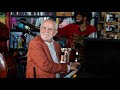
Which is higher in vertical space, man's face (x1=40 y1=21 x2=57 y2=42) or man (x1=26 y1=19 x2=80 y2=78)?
man's face (x1=40 y1=21 x2=57 y2=42)

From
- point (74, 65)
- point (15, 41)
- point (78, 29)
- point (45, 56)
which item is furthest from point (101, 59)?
point (15, 41)

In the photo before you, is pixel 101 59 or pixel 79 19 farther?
pixel 79 19

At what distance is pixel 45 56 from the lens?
7.10ft

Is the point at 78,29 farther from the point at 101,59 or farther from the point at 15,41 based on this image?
the point at 15,41

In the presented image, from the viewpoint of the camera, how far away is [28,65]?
7.10 feet

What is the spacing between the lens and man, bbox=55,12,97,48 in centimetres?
214

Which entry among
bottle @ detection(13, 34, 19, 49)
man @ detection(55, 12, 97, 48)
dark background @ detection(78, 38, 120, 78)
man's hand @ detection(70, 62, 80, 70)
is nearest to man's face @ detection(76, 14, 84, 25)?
man @ detection(55, 12, 97, 48)

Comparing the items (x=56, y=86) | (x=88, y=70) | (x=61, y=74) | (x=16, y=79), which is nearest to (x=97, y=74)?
(x=88, y=70)

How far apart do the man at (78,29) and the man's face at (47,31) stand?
53 millimetres

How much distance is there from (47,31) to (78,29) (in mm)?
278

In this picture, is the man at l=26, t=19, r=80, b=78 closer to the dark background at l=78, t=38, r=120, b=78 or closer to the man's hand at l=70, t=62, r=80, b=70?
the man's hand at l=70, t=62, r=80, b=70

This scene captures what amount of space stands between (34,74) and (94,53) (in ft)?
1.85
